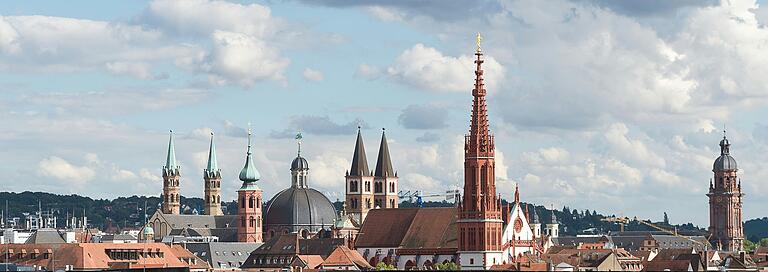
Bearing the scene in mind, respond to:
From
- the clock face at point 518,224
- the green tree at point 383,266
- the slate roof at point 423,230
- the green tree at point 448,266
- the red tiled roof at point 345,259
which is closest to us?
the green tree at point 448,266

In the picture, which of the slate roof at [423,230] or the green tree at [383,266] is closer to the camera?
the green tree at [383,266]

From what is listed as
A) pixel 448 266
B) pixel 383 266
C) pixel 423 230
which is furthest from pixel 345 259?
pixel 448 266

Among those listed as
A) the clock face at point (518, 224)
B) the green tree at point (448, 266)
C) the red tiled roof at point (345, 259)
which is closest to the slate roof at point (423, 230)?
the red tiled roof at point (345, 259)

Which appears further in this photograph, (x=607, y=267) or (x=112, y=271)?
(x=607, y=267)

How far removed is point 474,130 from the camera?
591ft

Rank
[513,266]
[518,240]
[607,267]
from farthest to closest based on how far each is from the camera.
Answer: [518,240] → [607,267] → [513,266]

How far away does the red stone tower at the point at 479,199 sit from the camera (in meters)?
179

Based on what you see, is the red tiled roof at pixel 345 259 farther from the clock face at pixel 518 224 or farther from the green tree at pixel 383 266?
the clock face at pixel 518 224

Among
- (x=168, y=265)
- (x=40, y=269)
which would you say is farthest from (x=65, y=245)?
(x=40, y=269)

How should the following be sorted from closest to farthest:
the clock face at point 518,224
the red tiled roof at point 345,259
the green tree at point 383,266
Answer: the green tree at point 383,266 < the clock face at point 518,224 < the red tiled roof at point 345,259

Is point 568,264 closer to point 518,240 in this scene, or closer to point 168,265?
point 518,240

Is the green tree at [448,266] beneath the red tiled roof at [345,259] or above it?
beneath

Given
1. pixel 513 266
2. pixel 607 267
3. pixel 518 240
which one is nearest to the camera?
pixel 513 266

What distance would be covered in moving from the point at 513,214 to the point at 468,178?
34.3 ft
